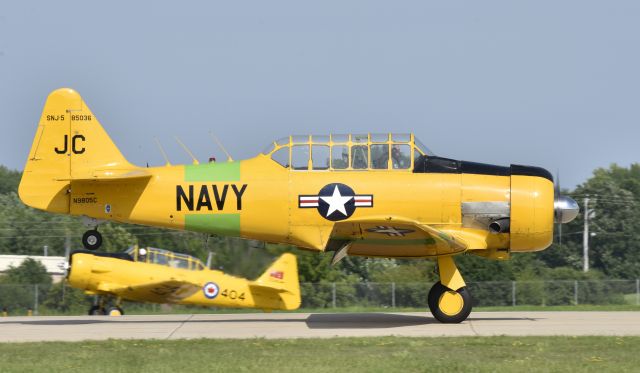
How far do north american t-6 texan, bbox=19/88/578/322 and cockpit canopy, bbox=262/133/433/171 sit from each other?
0.02 metres

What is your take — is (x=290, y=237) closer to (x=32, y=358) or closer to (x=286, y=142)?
(x=286, y=142)

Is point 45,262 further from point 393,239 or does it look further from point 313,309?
point 393,239

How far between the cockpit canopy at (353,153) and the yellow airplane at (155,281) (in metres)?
3.93

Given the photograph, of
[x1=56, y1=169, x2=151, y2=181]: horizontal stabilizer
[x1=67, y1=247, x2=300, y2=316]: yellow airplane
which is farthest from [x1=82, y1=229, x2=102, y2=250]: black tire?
[x1=67, y1=247, x2=300, y2=316]: yellow airplane

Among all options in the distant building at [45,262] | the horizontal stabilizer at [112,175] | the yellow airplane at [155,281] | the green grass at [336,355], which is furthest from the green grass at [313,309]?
the distant building at [45,262]

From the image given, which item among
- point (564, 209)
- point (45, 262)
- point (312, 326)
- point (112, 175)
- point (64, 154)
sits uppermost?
point (64, 154)

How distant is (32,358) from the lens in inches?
587

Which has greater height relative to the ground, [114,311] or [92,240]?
[92,240]

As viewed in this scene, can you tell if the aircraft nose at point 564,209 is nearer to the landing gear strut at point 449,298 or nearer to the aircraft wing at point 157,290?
the landing gear strut at point 449,298

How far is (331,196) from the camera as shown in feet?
61.6

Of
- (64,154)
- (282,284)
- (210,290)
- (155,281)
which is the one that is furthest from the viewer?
(155,281)

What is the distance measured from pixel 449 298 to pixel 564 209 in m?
2.58

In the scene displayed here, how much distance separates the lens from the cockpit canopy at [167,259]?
23438 mm

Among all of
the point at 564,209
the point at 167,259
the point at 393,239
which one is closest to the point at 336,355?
the point at 393,239
